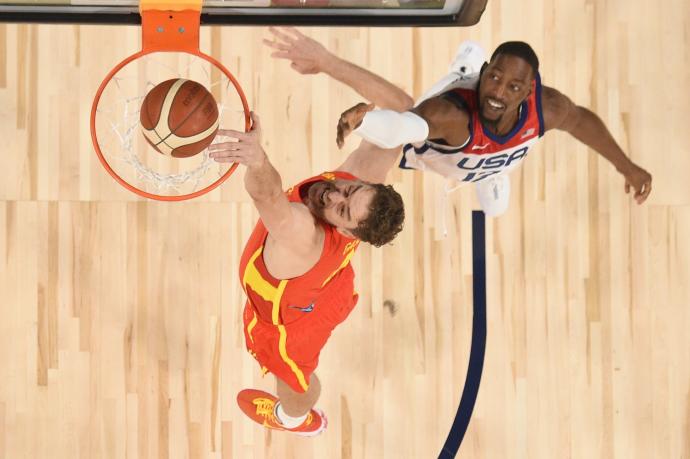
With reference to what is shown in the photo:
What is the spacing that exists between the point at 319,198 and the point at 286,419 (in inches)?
40.4

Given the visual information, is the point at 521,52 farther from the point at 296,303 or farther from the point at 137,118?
the point at 137,118

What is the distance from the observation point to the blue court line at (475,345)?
11.9 ft

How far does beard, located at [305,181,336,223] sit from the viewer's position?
2686mm

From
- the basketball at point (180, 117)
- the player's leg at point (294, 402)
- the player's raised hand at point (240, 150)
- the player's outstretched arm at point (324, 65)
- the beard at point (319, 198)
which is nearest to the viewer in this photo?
the player's raised hand at point (240, 150)

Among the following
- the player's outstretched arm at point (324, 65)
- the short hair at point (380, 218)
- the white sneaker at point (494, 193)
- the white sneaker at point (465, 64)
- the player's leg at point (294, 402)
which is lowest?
the player's leg at point (294, 402)

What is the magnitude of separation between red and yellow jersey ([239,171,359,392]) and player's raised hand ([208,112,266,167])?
0.50 metres

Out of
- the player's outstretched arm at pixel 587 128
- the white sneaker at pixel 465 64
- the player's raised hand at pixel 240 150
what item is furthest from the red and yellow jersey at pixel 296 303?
the player's outstretched arm at pixel 587 128

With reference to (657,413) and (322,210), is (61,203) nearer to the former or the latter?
(322,210)

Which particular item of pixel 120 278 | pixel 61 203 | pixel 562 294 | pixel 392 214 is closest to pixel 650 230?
pixel 562 294

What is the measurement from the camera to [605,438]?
12.3 feet

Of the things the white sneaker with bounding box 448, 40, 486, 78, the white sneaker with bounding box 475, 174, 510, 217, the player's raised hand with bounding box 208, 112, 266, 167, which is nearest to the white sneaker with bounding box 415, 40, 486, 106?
the white sneaker with bounding box 448, 40, 486, 78

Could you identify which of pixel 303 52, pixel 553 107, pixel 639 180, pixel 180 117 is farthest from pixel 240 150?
pixel 639 180

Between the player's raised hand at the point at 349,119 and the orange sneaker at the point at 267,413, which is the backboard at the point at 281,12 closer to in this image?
the player's raised hand at the point at 349,119

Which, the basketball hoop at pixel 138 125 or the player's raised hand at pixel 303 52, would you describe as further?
the basketball hoop at pixel 138 125
